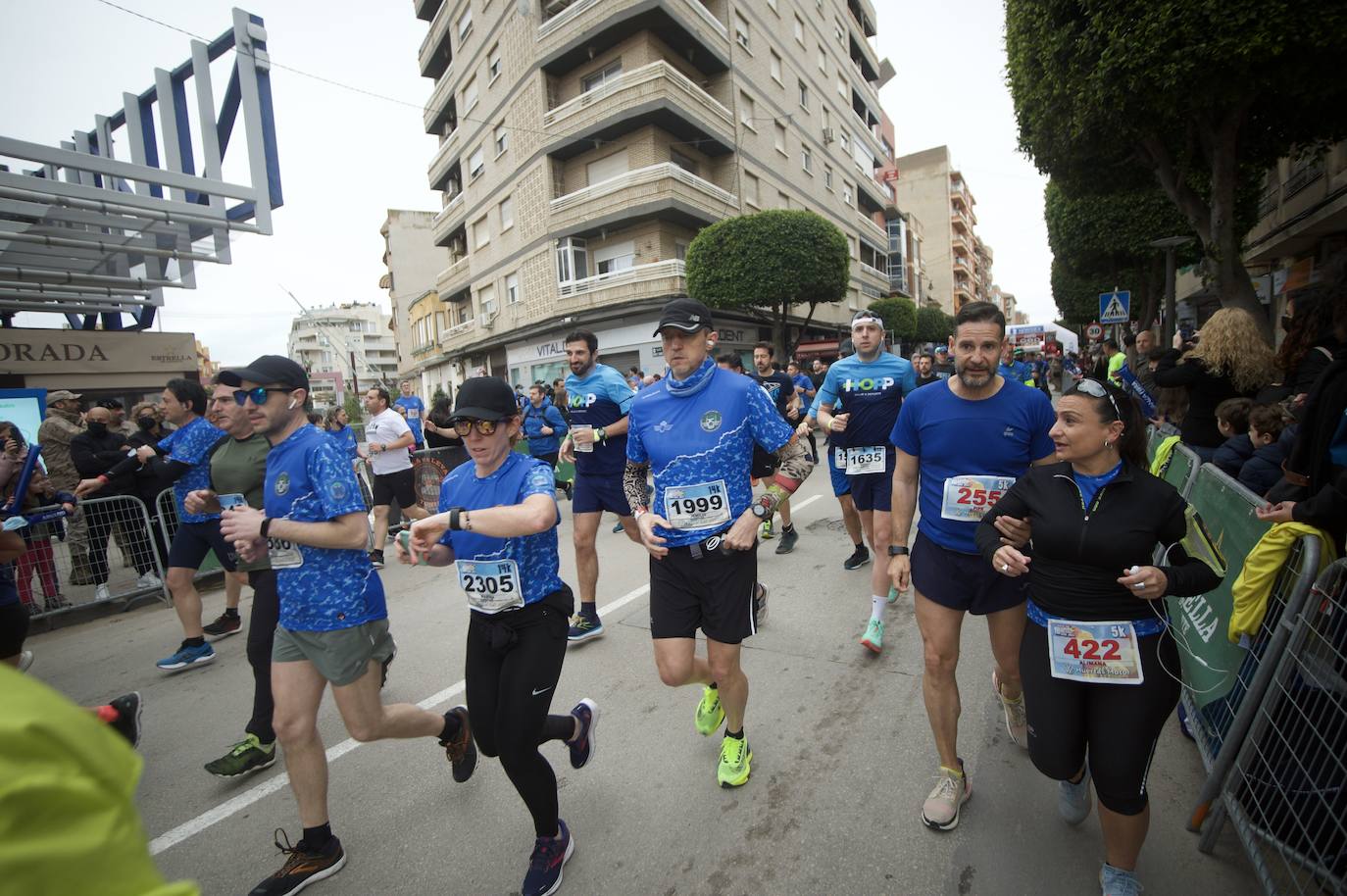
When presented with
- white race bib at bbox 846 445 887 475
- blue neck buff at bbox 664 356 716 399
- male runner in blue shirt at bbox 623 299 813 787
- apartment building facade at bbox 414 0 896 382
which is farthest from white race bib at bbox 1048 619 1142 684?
apartment building facade at bbox 414 0 896 382

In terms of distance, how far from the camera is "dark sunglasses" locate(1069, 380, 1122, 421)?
2.16 metres

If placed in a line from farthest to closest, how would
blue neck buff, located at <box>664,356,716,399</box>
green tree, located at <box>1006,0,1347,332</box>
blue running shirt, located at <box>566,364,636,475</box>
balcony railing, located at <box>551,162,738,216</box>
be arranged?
1. balcony railing, located at <box>551,162,738,216</box>
2. green tree, located at <box>1006,0,1347,332</box>
3. blue running shirt, located at <box>566,364,636,475</box>
4. blue neck buff, located at <box>664,356,716,399</box>

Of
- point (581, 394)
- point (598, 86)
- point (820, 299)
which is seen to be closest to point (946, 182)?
point (820, 299)

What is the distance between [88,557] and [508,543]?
7357 mm

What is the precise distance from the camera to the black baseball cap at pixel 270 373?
2635 mm

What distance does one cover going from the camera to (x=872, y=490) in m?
5.01

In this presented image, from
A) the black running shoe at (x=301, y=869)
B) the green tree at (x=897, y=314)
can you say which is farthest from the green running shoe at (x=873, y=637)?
the green tree at (x=897, y=314)

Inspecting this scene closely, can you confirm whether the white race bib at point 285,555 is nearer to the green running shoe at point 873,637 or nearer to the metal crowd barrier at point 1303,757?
the green running shoe at point 873,637

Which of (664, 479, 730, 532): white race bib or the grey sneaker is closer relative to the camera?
the grey sneaker

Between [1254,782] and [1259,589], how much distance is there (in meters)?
0.70

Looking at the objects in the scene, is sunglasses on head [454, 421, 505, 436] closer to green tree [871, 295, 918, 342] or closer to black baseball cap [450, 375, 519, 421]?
black baseball cap [450, 375, 519, 421]

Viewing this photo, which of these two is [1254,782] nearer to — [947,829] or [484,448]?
[947,829]

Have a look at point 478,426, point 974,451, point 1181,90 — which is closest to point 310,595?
point 478,426

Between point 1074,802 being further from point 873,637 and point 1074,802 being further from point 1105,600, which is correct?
point 873,637
